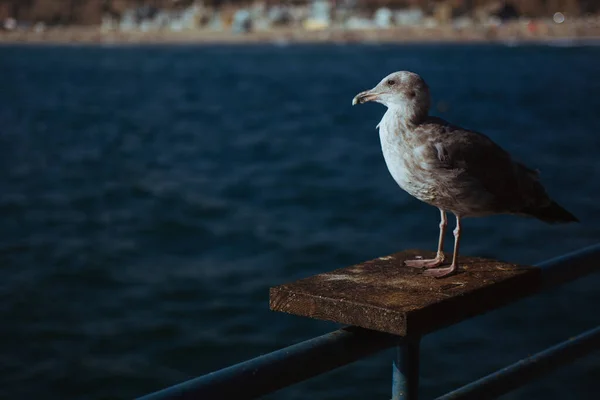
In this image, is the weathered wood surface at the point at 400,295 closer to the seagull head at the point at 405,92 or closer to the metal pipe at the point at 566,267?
the metal pipe at the point at 566,267

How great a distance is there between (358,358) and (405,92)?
3.68 ft

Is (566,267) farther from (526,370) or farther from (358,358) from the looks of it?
(358,358)

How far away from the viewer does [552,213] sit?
3.02 metres

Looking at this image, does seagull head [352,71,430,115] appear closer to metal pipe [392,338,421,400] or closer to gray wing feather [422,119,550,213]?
gray wing feather [422,119,550,213]

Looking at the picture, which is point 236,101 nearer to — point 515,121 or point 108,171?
point 515,121

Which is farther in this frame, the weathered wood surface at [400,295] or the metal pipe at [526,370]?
the metal pipe at [526,370]

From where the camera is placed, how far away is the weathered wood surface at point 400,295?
193cm

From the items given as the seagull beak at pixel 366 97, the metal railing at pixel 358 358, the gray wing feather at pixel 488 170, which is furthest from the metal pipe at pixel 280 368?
the seagull beak at pixel 366 97

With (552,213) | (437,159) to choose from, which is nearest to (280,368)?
(437,159)

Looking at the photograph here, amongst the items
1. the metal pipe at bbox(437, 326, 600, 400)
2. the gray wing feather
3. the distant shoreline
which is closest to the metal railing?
the metal pipe at bbox(437, 326, 600, 400)

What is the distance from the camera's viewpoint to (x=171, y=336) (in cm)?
1108

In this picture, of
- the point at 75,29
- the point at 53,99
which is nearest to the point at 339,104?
the point at 53,99

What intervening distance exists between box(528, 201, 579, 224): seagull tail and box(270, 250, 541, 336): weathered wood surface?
587 millimetres

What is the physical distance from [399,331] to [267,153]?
2825cm
